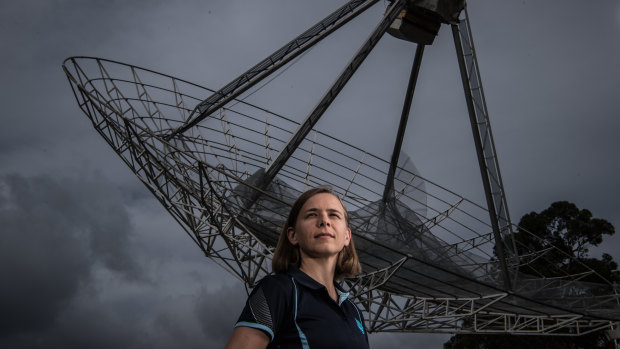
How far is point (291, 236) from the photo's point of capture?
314 centimetres

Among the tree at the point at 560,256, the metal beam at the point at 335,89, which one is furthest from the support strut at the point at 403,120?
the tree at the point at 560,256

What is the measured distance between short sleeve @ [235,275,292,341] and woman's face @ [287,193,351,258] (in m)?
0.43

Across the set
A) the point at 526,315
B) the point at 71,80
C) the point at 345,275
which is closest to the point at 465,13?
the point at 526,315

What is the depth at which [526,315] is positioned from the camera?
17.4 metres

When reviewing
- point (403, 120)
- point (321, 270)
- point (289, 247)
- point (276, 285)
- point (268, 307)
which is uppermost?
point (403, 120)

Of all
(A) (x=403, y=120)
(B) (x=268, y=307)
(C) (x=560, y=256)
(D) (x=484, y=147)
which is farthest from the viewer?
(C) (x=560, y=256)

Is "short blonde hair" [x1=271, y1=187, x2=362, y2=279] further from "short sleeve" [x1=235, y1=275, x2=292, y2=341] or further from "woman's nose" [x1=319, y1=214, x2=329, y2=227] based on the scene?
"short sleeve" [x1=235, y1=275, x2=292, y2=341]

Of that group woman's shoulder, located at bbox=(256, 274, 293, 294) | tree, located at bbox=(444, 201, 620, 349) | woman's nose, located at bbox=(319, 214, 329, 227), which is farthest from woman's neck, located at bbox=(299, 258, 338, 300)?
tree, located at bbox=(444, 201, 620, 349)

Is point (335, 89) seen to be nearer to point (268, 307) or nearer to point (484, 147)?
point (484, 147)

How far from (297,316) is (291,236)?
729 mm

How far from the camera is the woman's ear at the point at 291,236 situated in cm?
311

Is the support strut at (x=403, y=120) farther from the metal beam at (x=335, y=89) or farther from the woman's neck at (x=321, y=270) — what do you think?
the woman's neck at (x=321, y=270)

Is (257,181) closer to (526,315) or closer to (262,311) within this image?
(526,315)

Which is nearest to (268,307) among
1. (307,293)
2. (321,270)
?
(307,293)
